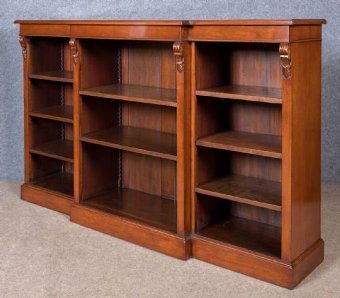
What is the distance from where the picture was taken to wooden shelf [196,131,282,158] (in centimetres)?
210

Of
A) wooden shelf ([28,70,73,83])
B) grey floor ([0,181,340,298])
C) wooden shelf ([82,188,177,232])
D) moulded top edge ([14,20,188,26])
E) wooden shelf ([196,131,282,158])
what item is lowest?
grey floor ([0,181,340,298])

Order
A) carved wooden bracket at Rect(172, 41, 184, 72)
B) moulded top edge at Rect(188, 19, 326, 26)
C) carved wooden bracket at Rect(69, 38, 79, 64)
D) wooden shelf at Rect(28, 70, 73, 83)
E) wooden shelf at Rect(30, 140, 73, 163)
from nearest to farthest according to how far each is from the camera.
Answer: moulded top edge at Rect(188, 19, 326, 26) < carved wooden bracket at Rect(172, 41, 184, 72) < carved wooden bracket at Rect(69, 38, 79, 64) < wooden shelf at Rect(28, 70, 73, 83) < wooden shelf at Rect(30, 140, 73, 163)

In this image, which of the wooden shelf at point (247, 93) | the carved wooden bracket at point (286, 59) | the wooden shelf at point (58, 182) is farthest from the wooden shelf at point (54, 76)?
the carved wooden bracket at point (286, 59)

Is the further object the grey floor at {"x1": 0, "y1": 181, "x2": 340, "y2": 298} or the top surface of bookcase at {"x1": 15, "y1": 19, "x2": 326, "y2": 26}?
the grey floor at {"x1": 0, "y1": 181, "x2": 340, "y2": 298}

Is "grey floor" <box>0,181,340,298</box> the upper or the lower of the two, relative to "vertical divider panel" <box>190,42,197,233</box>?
lower

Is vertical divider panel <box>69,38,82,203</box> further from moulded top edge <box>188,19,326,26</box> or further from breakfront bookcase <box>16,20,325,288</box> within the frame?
moulded top edge <box>188,19,326,26</box>

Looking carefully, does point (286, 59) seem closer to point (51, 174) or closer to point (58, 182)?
point (58, 182)

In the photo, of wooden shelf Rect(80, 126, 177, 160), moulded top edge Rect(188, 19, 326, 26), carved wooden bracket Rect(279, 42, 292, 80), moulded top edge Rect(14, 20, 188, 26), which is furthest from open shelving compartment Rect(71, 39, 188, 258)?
carved wooden bracket Rect(279, 42, 292, 80)

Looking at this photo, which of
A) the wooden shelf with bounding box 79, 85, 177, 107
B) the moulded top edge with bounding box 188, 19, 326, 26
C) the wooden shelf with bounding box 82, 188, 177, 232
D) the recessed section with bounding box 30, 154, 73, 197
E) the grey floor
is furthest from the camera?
the recessed section with bounding box 30, 154, 73, 197

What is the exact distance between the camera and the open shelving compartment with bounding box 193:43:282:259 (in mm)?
2223

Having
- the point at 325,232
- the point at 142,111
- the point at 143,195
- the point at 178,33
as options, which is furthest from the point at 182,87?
the point at 325,232

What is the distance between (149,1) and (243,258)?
1881 millimetres

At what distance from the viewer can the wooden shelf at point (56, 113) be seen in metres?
2.91

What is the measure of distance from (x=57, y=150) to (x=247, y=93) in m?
1.33
